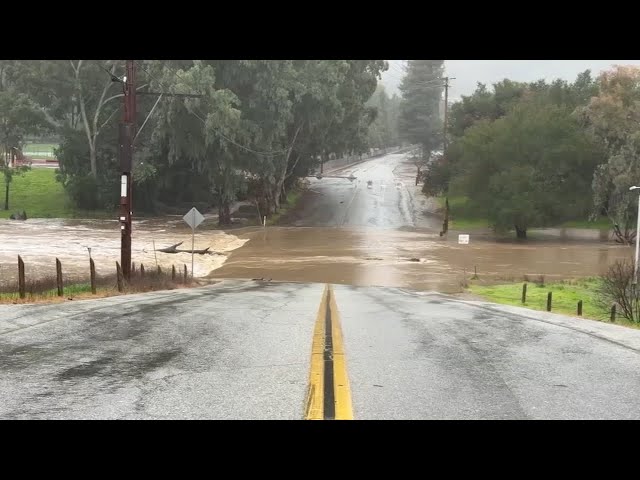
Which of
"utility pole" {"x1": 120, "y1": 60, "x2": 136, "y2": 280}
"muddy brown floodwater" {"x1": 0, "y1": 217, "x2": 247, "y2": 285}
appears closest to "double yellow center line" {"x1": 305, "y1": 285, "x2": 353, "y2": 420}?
"utility pole" {"x1": 120, "y1": 60, "x2": 136, "y2": 280}

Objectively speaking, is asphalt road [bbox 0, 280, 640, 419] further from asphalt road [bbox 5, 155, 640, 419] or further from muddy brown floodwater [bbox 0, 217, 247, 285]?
muddy brown floodwater [bbox 0, 217, 247, 285]

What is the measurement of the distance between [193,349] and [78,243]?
124 feet

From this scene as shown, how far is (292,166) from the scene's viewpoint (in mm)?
70375

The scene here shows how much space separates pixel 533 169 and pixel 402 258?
18.8m

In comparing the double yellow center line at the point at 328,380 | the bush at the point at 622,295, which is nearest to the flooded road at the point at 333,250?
the bush at the point at 622,295

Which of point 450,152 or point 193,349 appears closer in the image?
point 193,349

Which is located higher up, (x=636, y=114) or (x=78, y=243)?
(x=636, y=114)

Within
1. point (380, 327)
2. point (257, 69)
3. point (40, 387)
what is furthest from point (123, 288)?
point (257, 69)

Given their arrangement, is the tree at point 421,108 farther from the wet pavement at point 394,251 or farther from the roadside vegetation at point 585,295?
the roadside vegetation at point 585,295

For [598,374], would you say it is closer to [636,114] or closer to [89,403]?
[89,403]

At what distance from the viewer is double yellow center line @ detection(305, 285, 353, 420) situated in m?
5.00

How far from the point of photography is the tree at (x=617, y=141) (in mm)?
48500

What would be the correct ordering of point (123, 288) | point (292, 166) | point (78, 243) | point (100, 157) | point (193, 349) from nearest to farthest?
point (193, 349)
point (123, 288)
point (78, 243)
point (100, 157)
point (292, 166)

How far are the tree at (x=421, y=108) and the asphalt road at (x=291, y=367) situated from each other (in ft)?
408
